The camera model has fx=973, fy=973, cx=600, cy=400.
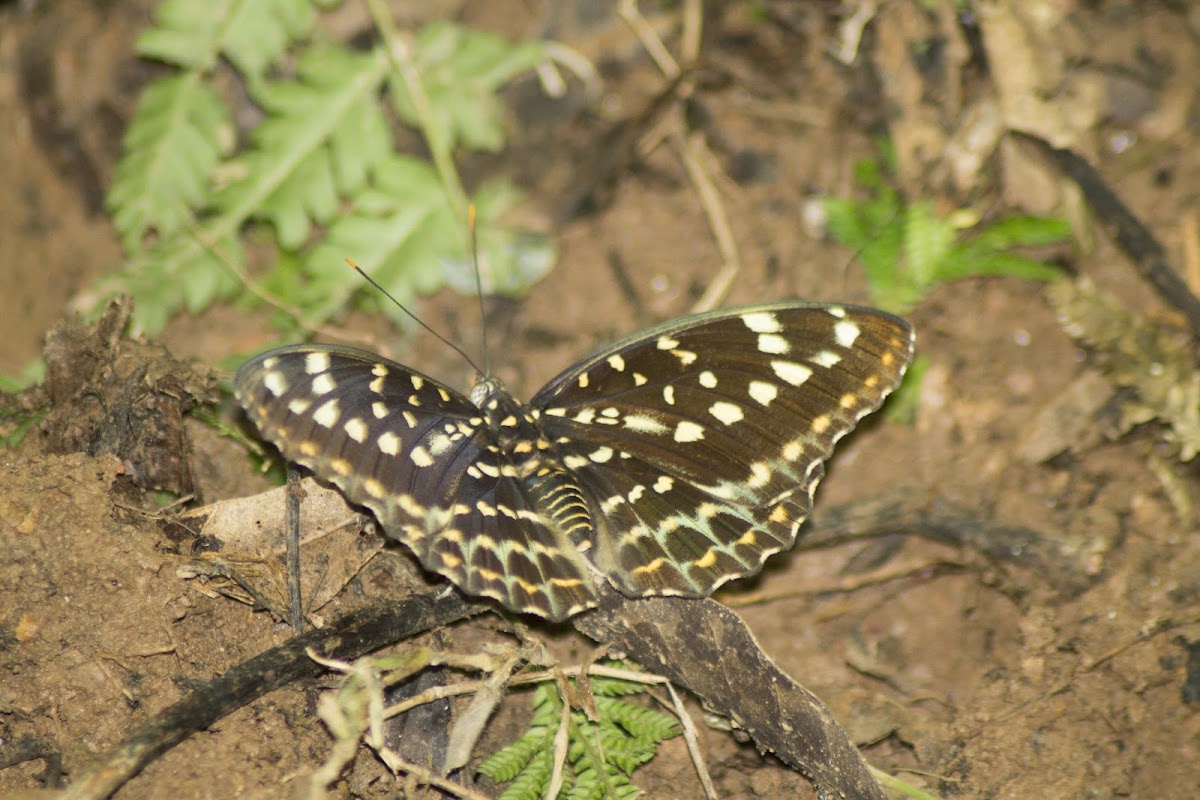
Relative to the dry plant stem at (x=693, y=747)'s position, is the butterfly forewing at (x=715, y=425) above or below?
above

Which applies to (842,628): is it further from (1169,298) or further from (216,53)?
(216,53)

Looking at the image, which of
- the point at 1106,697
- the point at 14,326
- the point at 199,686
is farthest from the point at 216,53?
the point at 1106,697

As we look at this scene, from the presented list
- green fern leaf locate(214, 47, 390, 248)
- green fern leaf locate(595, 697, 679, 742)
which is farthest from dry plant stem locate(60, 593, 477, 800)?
green fern leaf locate(214, 47, 390, 248)

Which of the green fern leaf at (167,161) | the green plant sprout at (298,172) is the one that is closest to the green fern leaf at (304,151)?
the green plant sprout at (298,172)

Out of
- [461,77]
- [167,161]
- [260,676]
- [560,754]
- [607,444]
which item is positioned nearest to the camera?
[260,676]

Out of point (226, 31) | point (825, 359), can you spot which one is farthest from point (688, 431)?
point (226, 31)

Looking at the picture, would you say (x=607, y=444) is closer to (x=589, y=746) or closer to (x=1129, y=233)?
(x=589, y=746)

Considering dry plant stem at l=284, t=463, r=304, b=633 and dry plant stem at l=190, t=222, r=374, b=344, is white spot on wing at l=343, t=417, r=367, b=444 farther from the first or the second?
dry plant stem at l=190, t=222, r=374, b=344

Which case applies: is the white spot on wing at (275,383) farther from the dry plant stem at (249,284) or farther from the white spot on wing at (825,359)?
the white spot on wing at (825,359)
